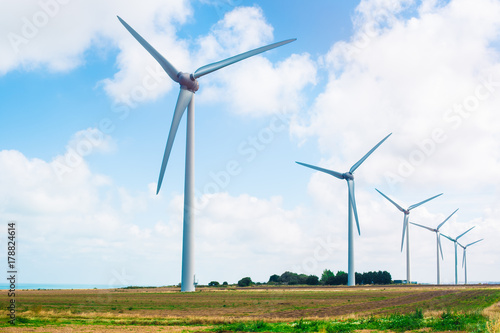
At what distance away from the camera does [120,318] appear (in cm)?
5000

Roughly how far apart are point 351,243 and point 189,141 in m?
67.6

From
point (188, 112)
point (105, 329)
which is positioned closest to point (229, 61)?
point (188, 112)

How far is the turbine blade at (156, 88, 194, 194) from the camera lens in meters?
68.1

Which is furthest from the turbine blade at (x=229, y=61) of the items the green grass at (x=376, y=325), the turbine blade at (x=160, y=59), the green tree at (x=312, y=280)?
the green tree at (x=312, y=280)

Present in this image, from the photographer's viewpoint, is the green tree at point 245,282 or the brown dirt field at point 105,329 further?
the green tree at point 245,282

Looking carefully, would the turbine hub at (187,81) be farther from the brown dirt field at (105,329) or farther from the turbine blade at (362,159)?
the turbine blade at (362,159)

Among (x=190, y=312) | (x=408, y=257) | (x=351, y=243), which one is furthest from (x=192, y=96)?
(x=408, y=257)

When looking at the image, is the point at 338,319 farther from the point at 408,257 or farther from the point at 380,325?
the point at 408,257

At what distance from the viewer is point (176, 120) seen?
72.9 meters

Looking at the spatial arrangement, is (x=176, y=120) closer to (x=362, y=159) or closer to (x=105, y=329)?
(x=105, y=329)

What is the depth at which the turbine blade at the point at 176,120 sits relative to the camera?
68.1 m

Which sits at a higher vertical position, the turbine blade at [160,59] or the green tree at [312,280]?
the turbine blade at [160,59]

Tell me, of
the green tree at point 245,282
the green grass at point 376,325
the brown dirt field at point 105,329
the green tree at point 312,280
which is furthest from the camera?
the green tree at point 312,280

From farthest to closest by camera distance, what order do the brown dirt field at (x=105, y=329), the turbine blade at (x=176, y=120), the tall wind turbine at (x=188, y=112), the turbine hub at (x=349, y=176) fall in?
1. the turbine hub at (x=349, y=176)
2. the tall wind turbine at (x=188, y=112)
3. the turbine blade at (x=176, y=120)
4. the brown dirt field at (x=105, y=329)
